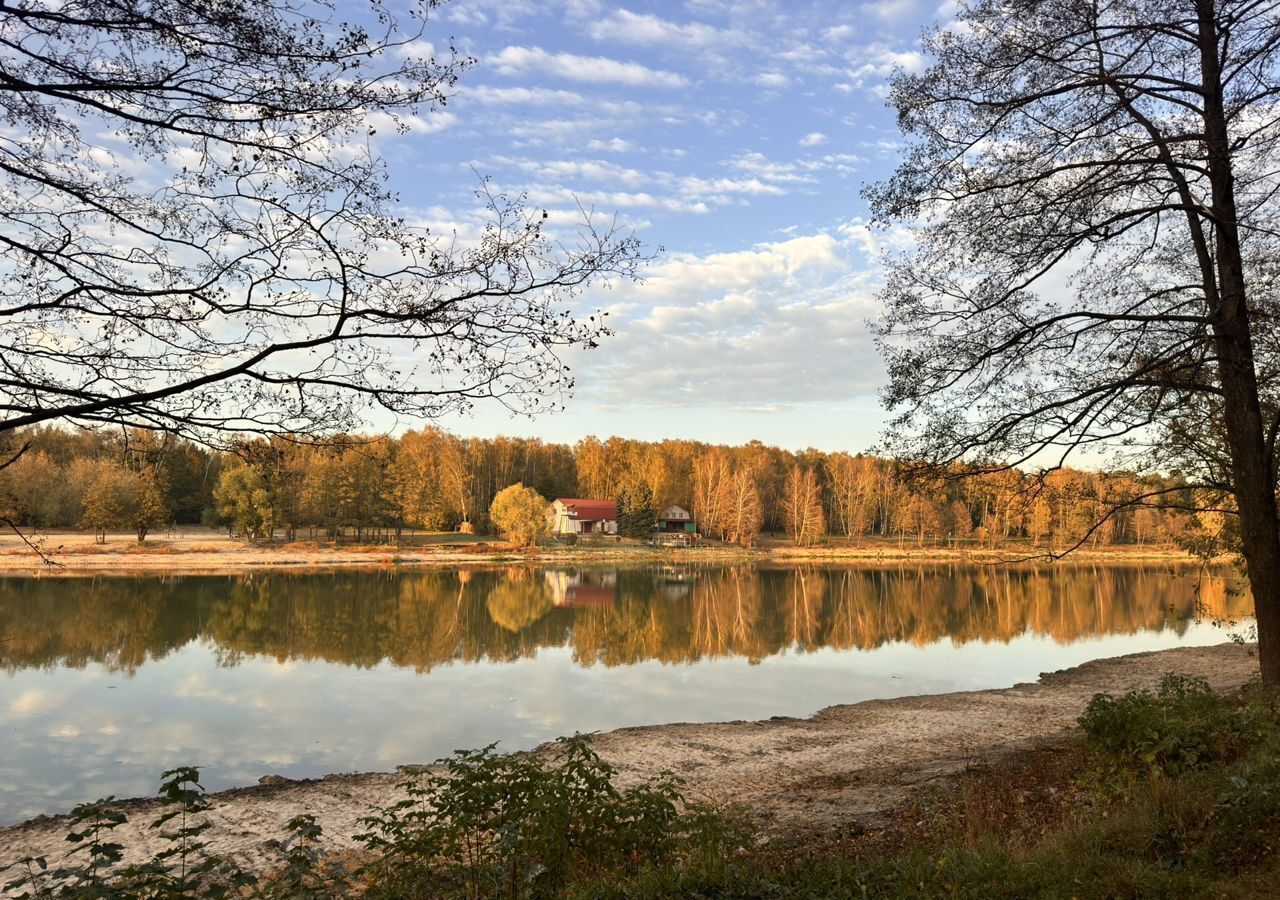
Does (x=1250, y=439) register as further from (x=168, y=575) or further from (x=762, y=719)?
(x=168, y=575)

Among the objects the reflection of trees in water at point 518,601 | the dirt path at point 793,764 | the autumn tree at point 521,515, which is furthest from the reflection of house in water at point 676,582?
the dirt path at point 793,764

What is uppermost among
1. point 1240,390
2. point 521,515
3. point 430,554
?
point 1240,390

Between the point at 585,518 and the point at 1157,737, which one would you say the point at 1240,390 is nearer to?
the point at 1157,737

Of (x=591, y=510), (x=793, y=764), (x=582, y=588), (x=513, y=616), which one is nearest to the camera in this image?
(x=793, y=764)

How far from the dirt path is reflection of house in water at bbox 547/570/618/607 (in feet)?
65.8

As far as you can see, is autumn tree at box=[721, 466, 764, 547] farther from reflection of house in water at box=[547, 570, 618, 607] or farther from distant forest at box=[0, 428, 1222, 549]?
reflection of house in water at box=[547, 570, 618, 607]

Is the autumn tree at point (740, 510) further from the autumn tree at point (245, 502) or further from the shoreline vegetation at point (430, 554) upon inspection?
the autumn tree at point (245, 502)

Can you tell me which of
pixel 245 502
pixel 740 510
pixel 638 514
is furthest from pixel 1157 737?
pixel 740 510

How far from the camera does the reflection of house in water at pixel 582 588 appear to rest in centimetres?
3416

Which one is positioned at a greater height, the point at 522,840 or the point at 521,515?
the point at 521,515

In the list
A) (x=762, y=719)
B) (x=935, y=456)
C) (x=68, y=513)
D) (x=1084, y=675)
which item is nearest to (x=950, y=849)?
(x=935, y=456)

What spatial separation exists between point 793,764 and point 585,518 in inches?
2755

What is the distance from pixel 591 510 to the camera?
266 ft

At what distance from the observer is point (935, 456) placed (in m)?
8.26
